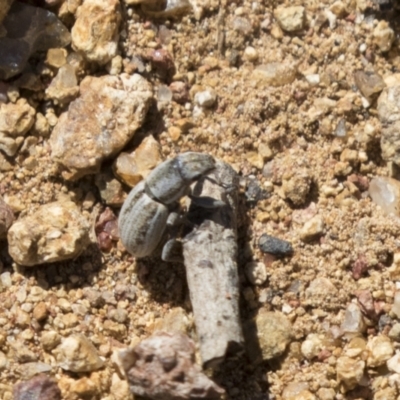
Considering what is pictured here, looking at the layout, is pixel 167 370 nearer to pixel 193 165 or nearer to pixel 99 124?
pixel 193 165

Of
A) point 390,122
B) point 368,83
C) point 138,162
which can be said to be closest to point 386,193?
point 390,122

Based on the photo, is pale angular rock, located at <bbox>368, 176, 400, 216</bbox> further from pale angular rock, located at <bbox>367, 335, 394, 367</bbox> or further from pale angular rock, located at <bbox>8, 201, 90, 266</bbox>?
pale angular rock, located at <bbox>8, 201, 90, 266</bbox>

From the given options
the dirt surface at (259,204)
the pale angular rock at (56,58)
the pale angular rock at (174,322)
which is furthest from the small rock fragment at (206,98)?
the pale angular rock at (174,322)

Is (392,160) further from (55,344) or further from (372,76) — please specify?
(55,344)

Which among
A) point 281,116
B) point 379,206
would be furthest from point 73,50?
point 379,206

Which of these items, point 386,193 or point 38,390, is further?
point 386,193

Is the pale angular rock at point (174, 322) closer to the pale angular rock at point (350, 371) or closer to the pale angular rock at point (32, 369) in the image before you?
the pale angular rock at point (32, 369)
